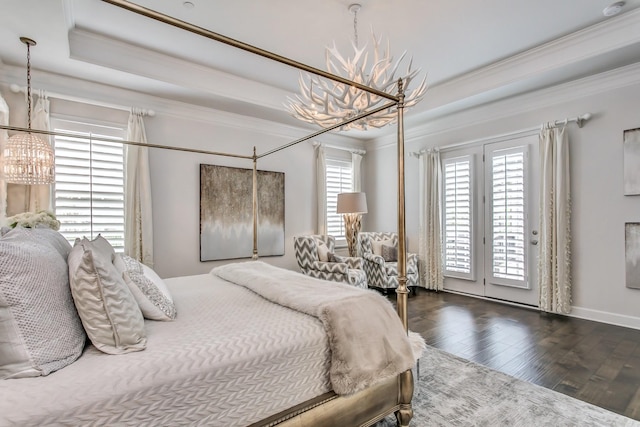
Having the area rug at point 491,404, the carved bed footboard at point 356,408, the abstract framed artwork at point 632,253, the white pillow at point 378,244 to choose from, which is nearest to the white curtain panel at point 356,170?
the white pillow at point 378,244

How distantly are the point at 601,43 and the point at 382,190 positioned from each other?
370 cm

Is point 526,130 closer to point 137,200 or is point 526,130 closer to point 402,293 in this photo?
point 402,293

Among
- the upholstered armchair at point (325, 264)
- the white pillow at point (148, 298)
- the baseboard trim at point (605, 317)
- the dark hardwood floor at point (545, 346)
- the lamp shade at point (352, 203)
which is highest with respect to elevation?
the lamp shade at point (352, 203)

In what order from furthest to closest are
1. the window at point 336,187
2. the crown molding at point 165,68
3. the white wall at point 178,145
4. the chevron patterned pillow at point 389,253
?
the window at point 336,187 < the chevron patterned pillow at point 389,253 < the white wall at point 178,145 < the crown molding at point 165,68

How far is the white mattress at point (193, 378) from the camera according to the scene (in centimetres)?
100

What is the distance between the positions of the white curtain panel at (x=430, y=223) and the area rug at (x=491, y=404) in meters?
2.75

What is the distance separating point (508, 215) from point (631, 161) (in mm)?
1371

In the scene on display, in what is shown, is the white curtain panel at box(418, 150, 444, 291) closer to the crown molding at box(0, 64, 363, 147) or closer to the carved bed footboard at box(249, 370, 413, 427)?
the crown molding at box(0, 64, 363, 147)

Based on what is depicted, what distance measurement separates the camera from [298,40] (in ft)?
11.0

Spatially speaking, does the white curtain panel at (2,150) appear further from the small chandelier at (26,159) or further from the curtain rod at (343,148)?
the curtain rod at (343,148)

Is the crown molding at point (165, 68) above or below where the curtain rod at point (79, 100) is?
above

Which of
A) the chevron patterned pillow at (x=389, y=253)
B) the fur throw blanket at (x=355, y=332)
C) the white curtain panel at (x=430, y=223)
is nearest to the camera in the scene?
the fur throw blanket at (x=355, y=332)

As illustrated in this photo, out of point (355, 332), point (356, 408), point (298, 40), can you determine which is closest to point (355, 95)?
point (298, 40)

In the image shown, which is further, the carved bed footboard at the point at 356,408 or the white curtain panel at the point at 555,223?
the white curtain panel at the point at 555,223
